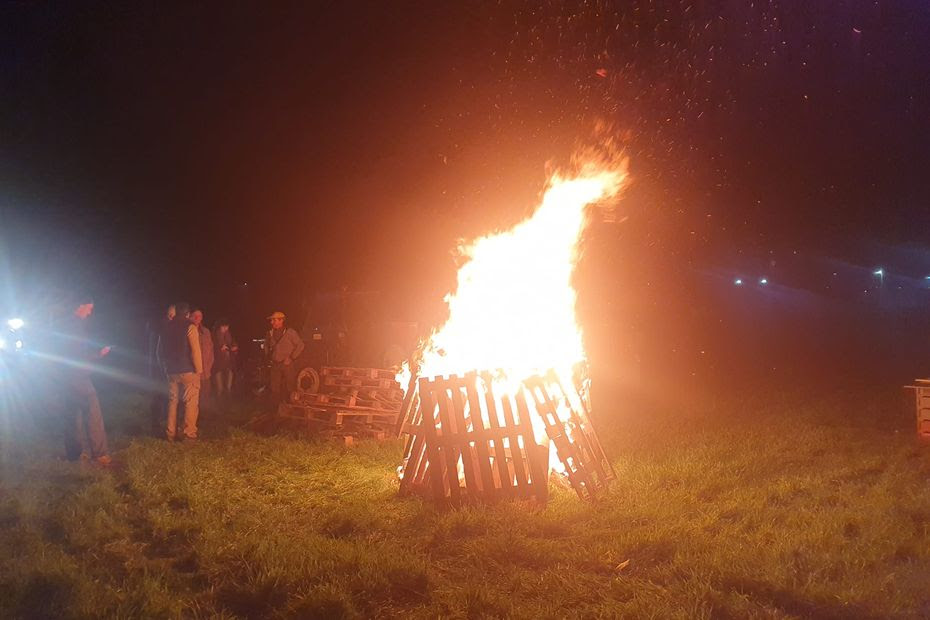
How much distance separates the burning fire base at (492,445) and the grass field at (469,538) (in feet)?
0.83

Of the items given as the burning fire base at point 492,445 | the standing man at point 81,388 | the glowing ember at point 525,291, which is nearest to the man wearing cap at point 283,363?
the standing man at point 81,388

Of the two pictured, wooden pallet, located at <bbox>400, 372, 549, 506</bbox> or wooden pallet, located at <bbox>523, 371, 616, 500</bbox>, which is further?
wooden pallet, located at <bbox>523, 371, 616, 500</bbox>

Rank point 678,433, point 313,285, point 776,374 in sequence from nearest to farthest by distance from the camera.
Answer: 1. point 678,433
2. point 776,374
3. point 313,285

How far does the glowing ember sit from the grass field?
147 cm

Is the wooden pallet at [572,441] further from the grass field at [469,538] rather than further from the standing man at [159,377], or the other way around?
the standing man at [159,377]

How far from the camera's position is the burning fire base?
6.57 m

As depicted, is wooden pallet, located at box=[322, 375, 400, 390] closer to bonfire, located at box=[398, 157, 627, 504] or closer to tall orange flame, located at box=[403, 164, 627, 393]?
bonfire, located at box=[398, 157, 627, 504]

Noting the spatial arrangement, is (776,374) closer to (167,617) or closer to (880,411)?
(880,411)

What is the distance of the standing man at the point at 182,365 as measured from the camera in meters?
9.82

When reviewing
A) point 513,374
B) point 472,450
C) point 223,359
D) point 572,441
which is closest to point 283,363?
point 223,359

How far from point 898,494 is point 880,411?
17.5ft

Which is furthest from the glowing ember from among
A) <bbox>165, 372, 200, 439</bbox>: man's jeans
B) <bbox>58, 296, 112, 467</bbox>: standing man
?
<bbox>58, 296, 112, 467</bbox>: standing man

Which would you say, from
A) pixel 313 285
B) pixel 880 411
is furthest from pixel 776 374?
pixel 313 285

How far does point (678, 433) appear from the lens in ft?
31.8
